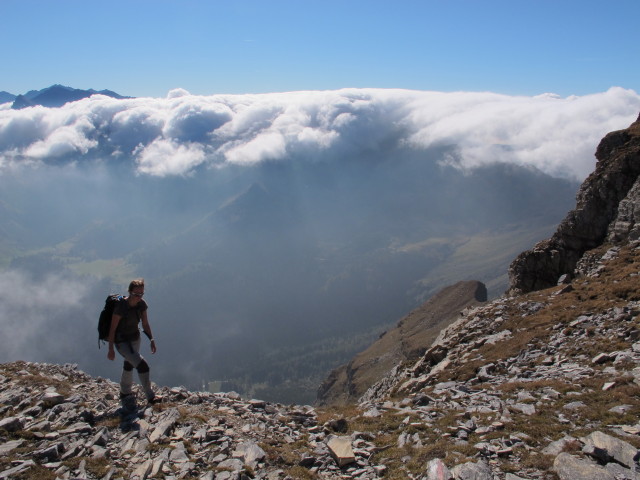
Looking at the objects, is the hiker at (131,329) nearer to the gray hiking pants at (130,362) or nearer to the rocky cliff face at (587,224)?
the gray hiking pants at (130,362)

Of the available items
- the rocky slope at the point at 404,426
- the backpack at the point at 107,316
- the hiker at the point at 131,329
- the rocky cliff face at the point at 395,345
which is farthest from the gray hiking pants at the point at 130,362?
the rocky cliff face at the point at 395,345

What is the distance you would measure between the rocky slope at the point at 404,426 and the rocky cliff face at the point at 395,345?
392ft

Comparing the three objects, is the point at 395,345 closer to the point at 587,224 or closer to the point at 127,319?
A: the point at 587,224

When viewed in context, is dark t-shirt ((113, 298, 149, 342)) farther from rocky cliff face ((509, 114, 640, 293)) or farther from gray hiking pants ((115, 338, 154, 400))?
rocky cliff face ((509, 114, 640, 293))

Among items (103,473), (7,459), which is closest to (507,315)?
(103,473)

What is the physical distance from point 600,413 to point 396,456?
793cm

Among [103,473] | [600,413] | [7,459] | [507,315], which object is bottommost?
[507,315]

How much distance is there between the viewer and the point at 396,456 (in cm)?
1401

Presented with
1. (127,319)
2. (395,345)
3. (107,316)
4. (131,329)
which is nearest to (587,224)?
(131,329)

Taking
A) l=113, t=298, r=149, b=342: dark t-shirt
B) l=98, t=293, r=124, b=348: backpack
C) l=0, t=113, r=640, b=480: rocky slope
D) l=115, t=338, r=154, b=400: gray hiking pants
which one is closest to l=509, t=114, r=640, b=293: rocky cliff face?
l=0, t=113, r=640, b=480: rocky slope

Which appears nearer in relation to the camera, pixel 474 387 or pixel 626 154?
pixel 474 387

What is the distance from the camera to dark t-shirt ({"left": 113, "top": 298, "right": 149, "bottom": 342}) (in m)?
18.0

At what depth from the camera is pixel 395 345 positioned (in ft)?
580

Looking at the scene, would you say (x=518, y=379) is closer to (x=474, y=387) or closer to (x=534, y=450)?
(x=474, y=387)
